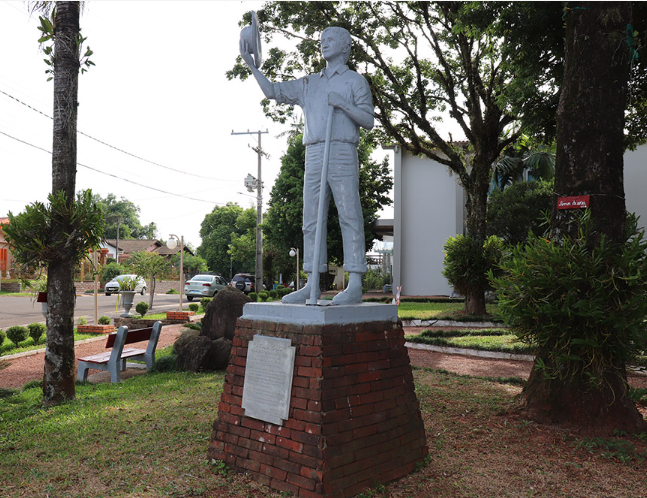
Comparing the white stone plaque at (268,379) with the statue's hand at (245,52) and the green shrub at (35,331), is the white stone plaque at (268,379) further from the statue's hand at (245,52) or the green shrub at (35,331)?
the green shrub at (35,331)

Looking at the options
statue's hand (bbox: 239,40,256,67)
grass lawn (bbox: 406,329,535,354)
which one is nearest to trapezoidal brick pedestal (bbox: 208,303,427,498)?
statue's hand (bbox: 239,40,256,67)

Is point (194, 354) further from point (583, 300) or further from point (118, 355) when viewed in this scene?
point (583, 300)

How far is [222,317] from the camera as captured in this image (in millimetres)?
9070

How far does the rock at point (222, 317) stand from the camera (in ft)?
29.6

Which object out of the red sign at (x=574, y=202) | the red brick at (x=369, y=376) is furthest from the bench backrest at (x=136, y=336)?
the red sign at (x=574, y=202)

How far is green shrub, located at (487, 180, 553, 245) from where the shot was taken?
22016 millimetres

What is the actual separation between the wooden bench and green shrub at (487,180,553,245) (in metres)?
17.2

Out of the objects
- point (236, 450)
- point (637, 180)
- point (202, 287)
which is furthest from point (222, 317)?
point (637, 180)

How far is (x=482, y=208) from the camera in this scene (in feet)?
47.5

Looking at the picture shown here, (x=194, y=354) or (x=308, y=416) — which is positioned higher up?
(x=308, y=416)

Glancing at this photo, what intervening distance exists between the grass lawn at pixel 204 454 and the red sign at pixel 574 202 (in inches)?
87.3

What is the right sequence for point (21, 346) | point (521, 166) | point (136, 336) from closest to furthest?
point (136, 336) < point (21, 346) < point (521, 166)

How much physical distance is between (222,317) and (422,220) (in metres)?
17.7

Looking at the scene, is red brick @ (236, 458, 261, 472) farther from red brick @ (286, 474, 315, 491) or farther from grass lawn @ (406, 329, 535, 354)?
grass lawn @ (406, 329, 535, 354)
